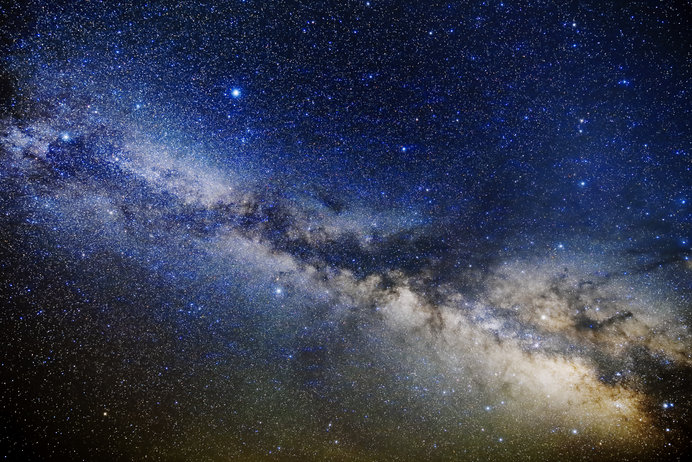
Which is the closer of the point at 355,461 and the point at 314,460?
the point at 355,461

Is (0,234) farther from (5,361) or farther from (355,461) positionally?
(355,461)

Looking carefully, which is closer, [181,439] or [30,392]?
[30,392]

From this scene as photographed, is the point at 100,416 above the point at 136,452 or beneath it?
above

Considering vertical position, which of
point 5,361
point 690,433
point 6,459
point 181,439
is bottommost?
point 6,459

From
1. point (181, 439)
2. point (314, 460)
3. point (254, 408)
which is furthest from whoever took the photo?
point (314, 460)

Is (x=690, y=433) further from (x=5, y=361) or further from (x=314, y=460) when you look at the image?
(x=5, y=361)

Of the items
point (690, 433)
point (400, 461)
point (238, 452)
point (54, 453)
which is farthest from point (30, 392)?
point (690, 433)

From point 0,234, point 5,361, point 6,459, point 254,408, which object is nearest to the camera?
point 0,234

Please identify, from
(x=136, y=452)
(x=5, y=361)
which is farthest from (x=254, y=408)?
(x=136, y=452)

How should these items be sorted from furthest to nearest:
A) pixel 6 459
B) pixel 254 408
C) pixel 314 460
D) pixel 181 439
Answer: pixel 314 460, pixel 181 439, pixel 254 408, pixel 6 459
